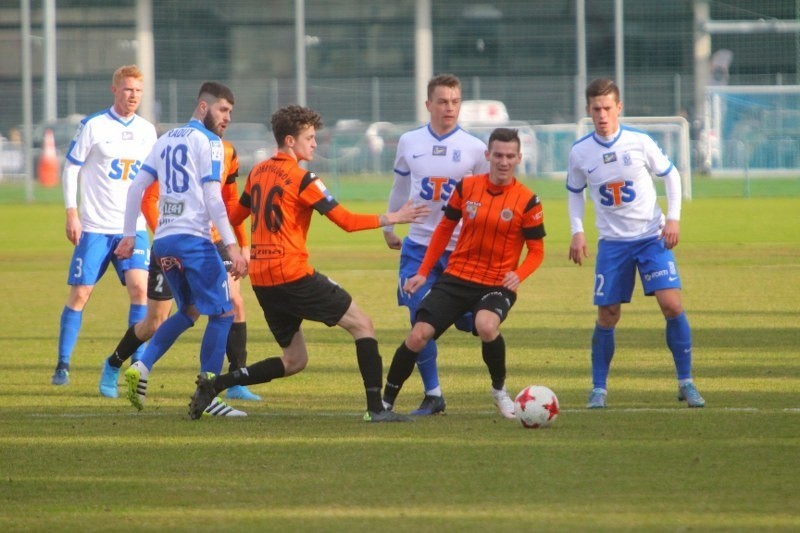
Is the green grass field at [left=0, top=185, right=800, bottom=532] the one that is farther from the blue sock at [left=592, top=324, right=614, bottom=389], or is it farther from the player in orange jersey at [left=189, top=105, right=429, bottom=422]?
the player in orange jersey at [left=189, top=105, right=429, bottom=422]

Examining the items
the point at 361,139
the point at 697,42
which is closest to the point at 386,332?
the point at 361,139

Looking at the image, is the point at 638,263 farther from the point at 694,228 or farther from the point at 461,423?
the point at 694,228

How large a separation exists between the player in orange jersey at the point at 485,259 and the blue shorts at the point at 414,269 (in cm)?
41

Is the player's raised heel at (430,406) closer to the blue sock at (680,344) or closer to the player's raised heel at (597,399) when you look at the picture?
the player's raised heel at (597,399)

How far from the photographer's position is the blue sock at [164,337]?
→ 8.34 m

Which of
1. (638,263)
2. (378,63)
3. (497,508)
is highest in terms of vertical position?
(378,63)

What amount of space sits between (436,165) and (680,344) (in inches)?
72.5

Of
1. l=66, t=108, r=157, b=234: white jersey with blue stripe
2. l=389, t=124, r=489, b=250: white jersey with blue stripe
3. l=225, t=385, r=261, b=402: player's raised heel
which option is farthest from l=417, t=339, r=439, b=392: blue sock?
l=66, t=108, r=157, b=234: white jersey with blue stripe

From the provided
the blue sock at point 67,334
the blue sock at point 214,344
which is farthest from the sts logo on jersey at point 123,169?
the blue sock at point 214,344

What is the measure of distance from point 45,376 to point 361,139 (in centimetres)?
2749

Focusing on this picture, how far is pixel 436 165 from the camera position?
329 inches

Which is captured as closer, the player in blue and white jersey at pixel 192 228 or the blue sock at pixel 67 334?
the player in blue and white jersey at pixel 192 228

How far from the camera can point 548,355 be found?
10.5 m

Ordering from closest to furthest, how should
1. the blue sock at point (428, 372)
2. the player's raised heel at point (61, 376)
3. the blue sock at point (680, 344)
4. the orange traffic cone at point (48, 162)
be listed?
1. the blue sock at point (428, 372)
2. the blue sock at point (680, 344)
3. the player's raised heel at point (61, 376)
4. the orange traffic cone at point (48, 162)
